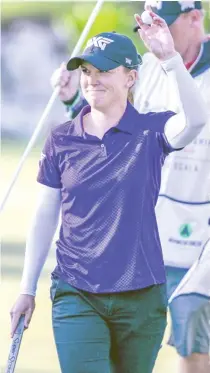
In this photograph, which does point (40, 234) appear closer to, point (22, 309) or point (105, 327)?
point (22, 309)

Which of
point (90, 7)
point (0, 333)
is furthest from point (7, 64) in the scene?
point (0, 333)

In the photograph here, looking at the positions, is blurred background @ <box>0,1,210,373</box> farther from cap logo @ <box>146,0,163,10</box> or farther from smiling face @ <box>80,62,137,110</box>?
smiling face @ <box>80,62,137,110</box>

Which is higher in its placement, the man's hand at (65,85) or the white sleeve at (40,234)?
the man's hand at (65,85)

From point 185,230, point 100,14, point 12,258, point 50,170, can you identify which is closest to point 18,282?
point 12,258

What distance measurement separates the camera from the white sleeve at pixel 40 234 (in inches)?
148

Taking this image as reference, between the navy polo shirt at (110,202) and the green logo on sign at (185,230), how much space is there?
1443 millimetres

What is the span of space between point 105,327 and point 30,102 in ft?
22.6

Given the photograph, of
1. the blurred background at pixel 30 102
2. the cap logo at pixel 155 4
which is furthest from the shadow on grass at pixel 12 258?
the cap logo at pixel 155 4

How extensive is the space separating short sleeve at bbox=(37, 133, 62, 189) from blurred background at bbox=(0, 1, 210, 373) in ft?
6.48

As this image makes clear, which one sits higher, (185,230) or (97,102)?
(97,102)

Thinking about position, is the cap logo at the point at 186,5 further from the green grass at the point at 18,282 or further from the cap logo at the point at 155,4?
the green grass at the point at 18,282

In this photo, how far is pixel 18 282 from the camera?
7.50m

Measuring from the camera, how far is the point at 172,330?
198 inches

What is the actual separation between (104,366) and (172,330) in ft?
4.63
